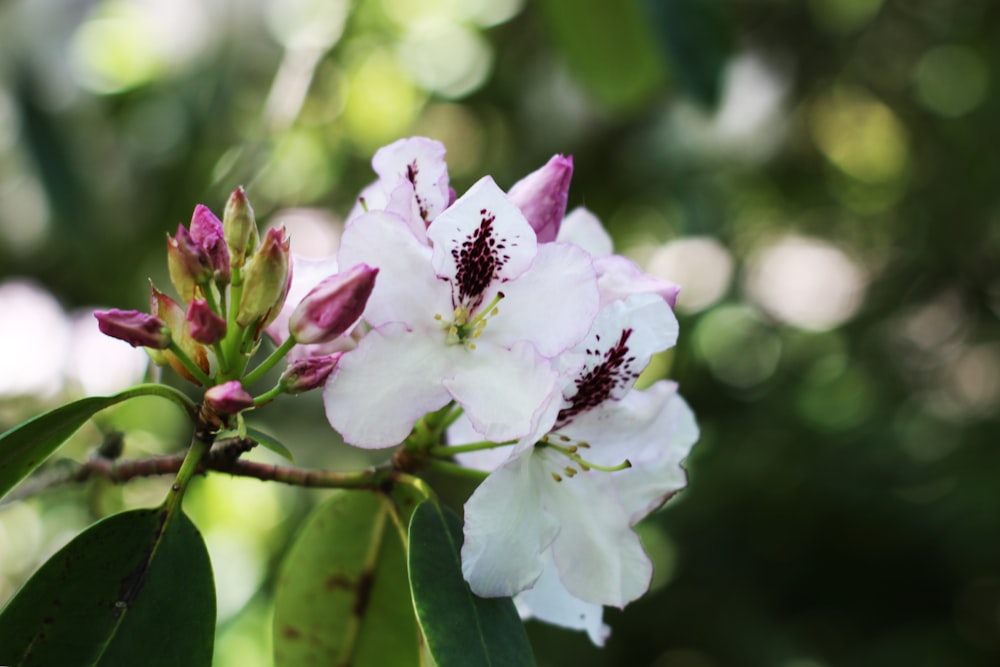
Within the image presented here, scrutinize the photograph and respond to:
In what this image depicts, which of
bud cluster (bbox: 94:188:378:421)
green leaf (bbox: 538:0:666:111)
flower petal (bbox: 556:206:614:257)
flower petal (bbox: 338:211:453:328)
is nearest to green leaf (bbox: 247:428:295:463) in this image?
bud cluster (bbox: 94:188:378:421)

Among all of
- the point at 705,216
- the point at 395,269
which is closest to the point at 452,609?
the point at 395,269

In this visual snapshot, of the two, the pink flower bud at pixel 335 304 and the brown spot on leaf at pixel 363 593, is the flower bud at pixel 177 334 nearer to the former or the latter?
the pink flower bud at pixel 335 304

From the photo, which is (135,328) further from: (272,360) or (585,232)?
(585,232)

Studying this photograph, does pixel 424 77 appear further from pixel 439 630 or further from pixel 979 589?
pixel 439 630

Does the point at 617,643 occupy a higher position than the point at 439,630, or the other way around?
the point at 439,630

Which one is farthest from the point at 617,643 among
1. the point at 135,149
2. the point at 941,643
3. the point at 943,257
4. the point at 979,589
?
the point at 135,149
